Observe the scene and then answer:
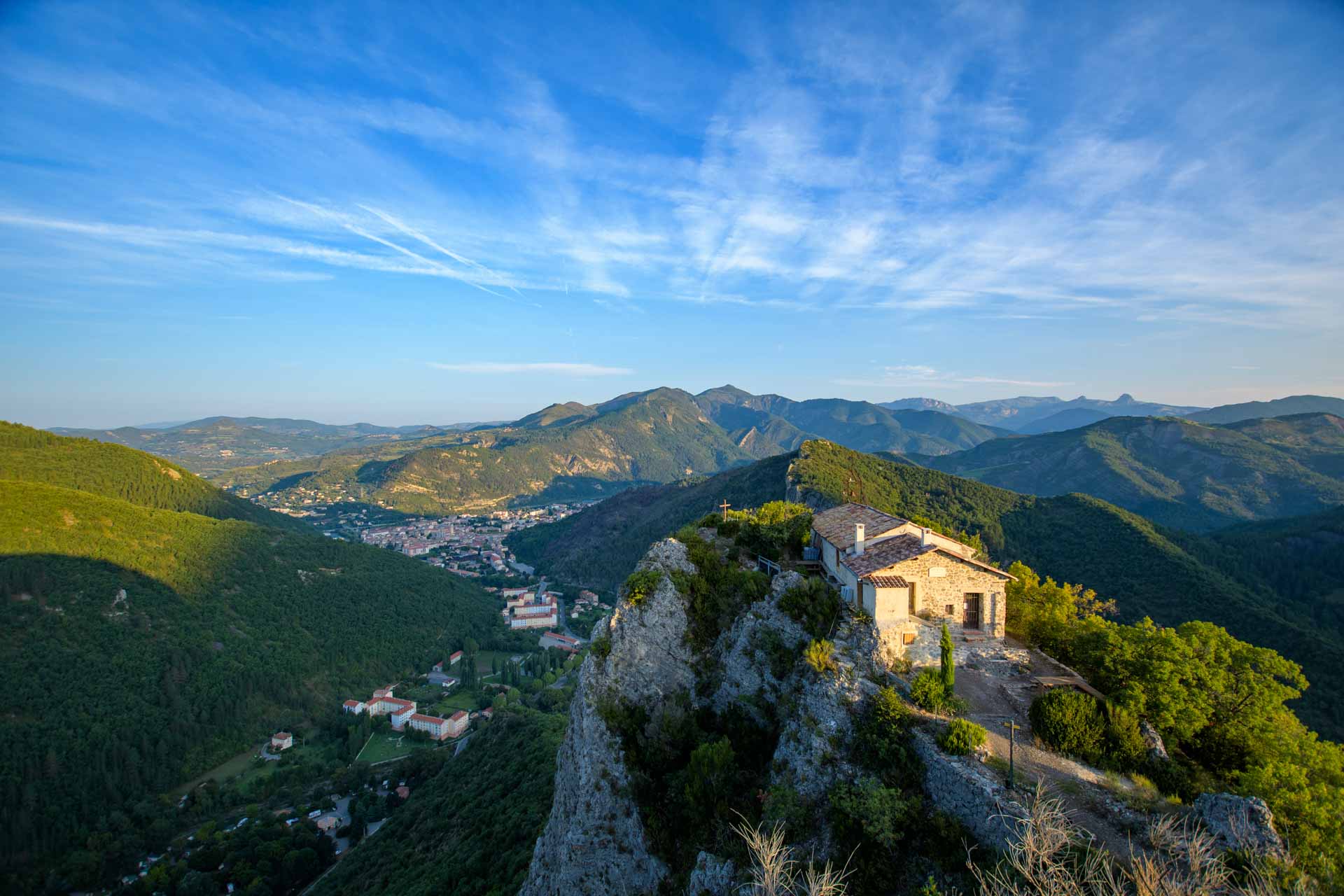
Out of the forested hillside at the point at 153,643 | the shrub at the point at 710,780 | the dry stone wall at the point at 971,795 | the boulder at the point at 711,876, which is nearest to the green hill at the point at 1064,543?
the shrub at the point at 710,780

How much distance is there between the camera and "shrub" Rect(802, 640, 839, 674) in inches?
652

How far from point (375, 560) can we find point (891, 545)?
114 m

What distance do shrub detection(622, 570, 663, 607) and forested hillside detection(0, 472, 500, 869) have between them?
218 feet

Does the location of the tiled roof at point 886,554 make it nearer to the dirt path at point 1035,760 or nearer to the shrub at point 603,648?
the dirt path at point 1035,760

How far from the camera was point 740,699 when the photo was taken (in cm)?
1989

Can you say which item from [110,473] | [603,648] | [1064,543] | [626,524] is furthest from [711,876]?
[110,473]

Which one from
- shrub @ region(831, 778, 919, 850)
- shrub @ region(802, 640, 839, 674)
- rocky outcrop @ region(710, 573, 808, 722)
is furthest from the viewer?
rocky outcrop @ region(710, 573, 808, 722)

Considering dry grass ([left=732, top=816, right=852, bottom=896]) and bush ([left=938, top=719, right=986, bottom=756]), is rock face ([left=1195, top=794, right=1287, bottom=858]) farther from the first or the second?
dry grass ([left=732, top=816, right=852, bottom=896])

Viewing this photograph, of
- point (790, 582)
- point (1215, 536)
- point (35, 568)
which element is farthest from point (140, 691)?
point (1215, 536)

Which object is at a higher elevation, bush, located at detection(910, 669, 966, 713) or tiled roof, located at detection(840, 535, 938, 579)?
tiled roof, located at detection(840, 535, 938, 579)

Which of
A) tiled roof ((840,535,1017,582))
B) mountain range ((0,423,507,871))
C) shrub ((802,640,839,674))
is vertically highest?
tiled roof ((840,535,1017,582))

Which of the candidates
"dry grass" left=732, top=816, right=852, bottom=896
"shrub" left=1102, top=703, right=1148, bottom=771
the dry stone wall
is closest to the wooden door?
"shrub" left=1102, top=703, right=1148, bottom=771

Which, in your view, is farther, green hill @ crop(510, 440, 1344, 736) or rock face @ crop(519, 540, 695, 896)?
green hill @ crop(510, 440, 1344, 736)

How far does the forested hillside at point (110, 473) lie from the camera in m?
100
